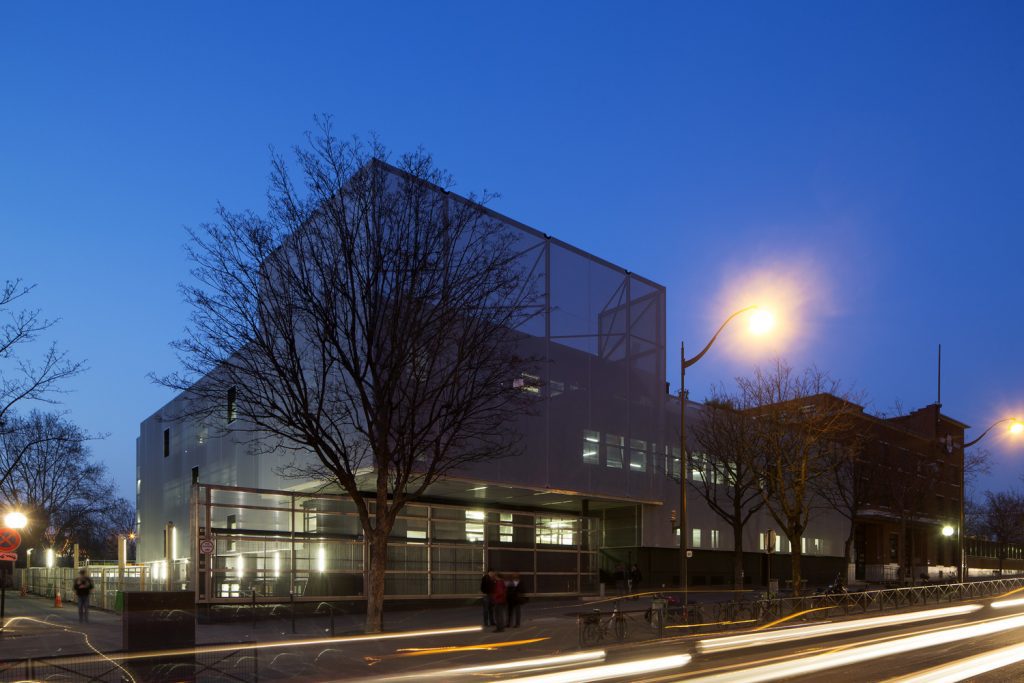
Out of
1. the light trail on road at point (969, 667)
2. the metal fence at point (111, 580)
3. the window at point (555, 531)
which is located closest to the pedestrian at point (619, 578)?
the window at point (555, 531)

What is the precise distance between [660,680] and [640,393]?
30699 mm

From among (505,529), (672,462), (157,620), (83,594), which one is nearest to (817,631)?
(157,620)

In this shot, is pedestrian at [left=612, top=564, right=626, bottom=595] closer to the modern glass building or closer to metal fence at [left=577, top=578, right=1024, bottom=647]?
the modern glass building

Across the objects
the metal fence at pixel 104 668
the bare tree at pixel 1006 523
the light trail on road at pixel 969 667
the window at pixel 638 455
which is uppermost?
the window at pixel 638 455

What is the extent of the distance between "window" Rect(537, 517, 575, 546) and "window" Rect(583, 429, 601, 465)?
12.3ft

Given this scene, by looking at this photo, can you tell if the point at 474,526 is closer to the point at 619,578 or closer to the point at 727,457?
the point at 619,578

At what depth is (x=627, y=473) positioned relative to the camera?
144ft

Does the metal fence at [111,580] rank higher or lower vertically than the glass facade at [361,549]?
lower

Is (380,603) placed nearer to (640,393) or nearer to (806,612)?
(806,612)

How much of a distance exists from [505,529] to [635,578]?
7485 mm

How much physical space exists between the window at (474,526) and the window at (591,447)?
18.3 feet

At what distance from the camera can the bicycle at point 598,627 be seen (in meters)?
21.8

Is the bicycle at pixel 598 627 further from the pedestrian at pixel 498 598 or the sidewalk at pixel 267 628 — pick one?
the pedestrian at pixel 498 598

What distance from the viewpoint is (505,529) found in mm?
41375
